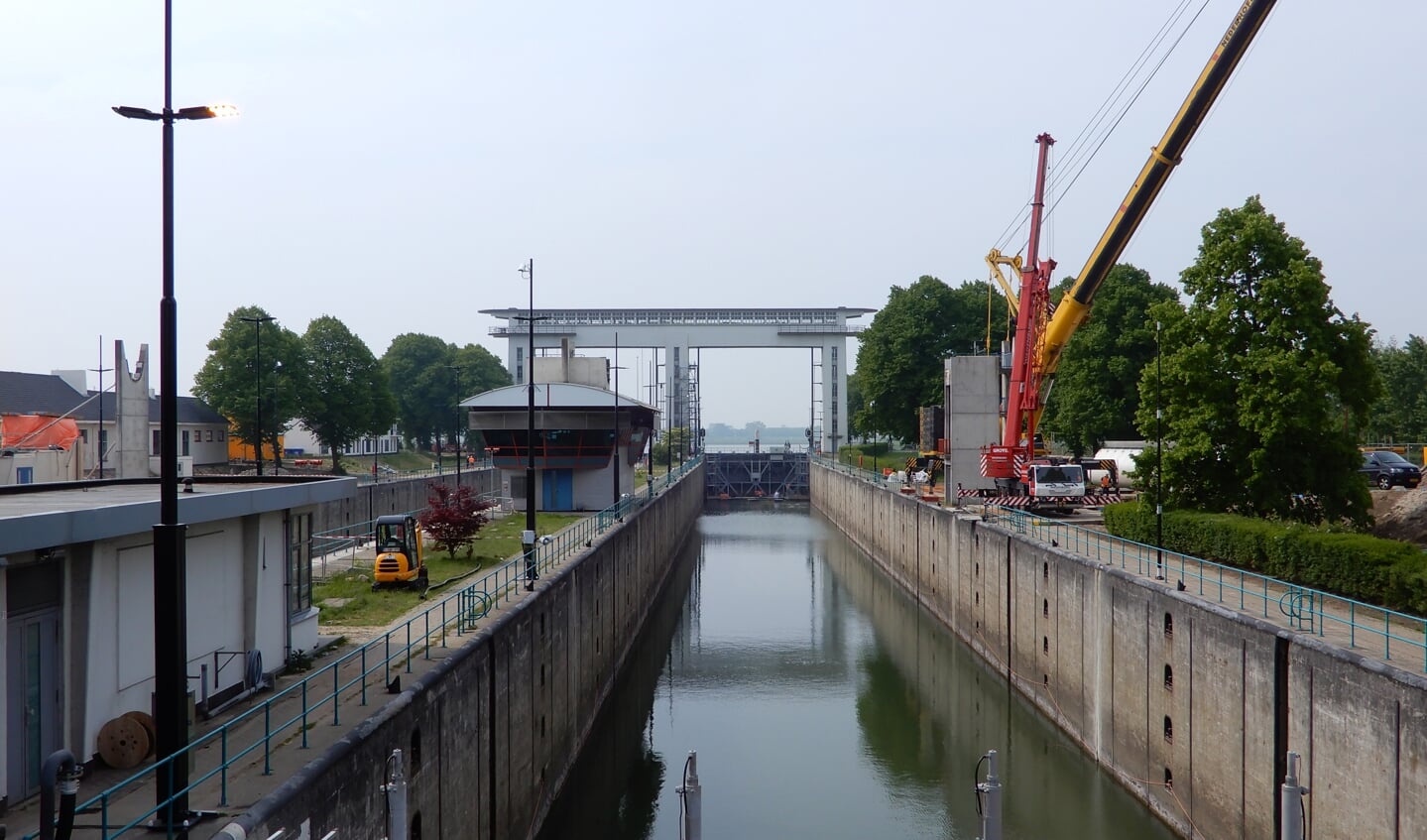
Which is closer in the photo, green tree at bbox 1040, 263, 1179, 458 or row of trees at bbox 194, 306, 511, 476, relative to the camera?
green tree at bbox 1040, 263, 1179, 458

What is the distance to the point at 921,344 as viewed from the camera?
2758 inches

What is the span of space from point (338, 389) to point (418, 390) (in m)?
24.3

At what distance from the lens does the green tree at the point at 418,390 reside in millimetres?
82562

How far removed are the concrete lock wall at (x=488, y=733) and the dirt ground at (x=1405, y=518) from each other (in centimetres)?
1944

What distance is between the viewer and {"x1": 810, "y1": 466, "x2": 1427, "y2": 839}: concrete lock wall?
467 inches

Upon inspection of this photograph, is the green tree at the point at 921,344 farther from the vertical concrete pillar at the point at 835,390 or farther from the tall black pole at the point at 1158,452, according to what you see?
the tall black pole at the point at 1158,452

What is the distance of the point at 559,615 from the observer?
20.2m

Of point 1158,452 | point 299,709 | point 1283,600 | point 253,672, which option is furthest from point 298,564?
point 1158,452

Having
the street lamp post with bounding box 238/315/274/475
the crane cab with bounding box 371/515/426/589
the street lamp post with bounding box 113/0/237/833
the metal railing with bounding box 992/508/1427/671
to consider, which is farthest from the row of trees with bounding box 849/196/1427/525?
the street lamp post with bounding box 238/315/274/475

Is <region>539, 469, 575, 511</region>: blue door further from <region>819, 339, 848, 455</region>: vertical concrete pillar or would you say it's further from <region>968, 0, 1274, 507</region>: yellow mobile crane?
<region>819, 339, 848, 455</region>: vertical concrete pillar

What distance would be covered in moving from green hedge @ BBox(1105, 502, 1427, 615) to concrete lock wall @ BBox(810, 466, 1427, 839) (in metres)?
2.80

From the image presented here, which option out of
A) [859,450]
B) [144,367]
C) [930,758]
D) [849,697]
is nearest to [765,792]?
[930,758]

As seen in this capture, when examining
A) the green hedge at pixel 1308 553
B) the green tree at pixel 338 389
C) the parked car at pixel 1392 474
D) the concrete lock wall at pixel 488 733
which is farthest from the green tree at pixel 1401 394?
the green tree at pixel 338 389

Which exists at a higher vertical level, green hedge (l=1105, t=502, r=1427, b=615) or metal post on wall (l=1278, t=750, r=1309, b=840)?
green hedge (l=1105, t=502, r=1427, b=615)
